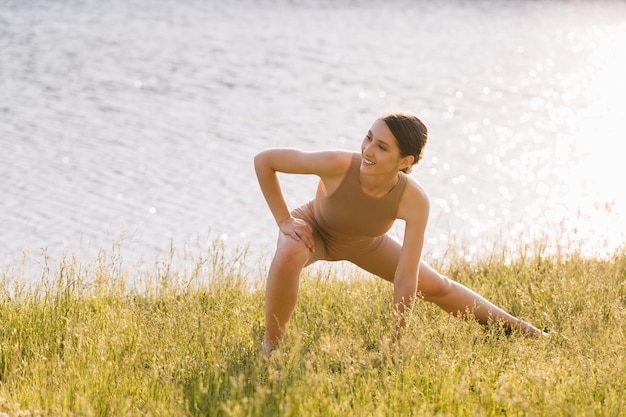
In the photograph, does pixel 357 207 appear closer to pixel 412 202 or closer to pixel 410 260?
pixel 412 202

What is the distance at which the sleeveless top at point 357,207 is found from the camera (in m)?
5.02

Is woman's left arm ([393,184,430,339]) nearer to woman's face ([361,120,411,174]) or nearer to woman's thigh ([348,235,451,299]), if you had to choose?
woman's face ([361,120,411,174])

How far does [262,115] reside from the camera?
19875mm

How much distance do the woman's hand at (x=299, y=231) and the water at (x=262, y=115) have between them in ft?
4.61

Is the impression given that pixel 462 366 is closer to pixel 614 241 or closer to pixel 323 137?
pixel 614 241

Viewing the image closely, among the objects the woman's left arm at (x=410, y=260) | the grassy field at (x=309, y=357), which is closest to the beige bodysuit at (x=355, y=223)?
the woman's left arm at (x=410, y=260)

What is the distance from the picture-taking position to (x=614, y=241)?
9.88m

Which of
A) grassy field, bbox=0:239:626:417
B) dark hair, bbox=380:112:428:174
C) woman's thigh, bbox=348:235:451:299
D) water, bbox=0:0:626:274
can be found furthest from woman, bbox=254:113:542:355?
water, bbox=0:0:626:274

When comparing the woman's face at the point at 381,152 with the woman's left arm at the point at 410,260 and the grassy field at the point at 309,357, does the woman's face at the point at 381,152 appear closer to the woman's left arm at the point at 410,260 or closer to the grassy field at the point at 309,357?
the woman's left arm at the point at 410,260

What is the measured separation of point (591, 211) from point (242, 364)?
994 centimetres

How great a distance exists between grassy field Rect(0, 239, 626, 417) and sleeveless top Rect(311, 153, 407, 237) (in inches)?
20.7

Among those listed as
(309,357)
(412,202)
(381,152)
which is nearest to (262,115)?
(412,202)

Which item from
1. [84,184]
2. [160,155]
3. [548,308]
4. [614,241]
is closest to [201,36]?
[160,155]

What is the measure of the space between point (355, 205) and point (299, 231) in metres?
0.36
